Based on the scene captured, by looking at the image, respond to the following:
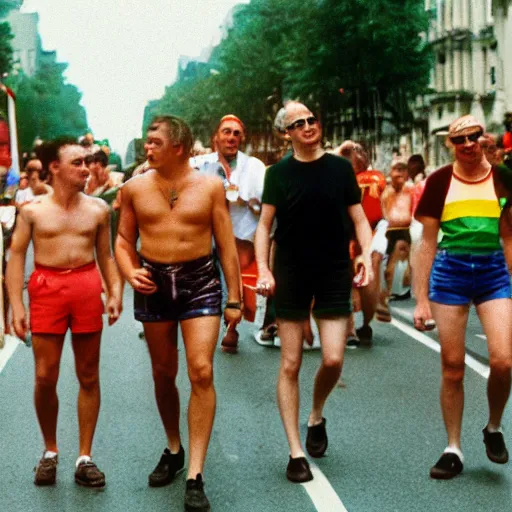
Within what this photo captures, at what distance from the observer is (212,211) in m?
6.19

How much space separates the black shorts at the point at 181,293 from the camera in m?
6.12

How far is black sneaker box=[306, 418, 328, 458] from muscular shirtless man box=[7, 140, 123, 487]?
127 centimetres

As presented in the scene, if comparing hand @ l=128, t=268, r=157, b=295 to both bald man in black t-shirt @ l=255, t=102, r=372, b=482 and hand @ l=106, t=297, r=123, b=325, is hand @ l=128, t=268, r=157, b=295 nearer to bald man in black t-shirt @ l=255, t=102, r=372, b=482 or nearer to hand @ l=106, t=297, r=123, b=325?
hand @ l=106, t=297, r=123, b=325

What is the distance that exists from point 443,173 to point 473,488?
158 centimetres

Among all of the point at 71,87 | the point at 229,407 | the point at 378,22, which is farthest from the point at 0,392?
the point at 71,87

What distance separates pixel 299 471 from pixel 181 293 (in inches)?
43.2

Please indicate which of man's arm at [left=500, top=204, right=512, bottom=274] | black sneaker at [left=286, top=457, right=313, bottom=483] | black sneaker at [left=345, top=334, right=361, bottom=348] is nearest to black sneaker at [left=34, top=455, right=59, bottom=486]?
black sneaker at [left=286, top=457, right=313, bottom=483]

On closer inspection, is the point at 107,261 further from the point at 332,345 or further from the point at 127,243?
the point at 332,345

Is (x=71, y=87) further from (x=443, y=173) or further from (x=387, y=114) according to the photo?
(x=443, y=173)

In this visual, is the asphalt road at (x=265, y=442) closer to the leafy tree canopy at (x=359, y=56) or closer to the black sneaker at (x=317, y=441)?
the black sneaker at (x=317, y=441)

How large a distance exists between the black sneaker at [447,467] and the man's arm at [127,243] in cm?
170

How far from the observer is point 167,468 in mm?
6438

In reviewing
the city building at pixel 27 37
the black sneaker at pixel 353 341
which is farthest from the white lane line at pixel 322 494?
the city building at pixel 27 37

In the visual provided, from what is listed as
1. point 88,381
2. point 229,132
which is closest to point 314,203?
point 88,381
